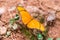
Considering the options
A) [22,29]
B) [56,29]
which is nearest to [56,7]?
[56,29]

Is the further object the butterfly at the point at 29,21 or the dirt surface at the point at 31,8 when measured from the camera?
the dirt surface at the point at 31,8

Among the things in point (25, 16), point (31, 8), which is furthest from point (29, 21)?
point (31, 8)

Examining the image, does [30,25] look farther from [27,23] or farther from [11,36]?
[11,36]

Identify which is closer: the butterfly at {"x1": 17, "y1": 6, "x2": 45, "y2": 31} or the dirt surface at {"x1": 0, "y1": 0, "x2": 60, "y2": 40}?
the butterfly at {"x1": 17, "y1": 6, "x2": 45, "y2": 31}

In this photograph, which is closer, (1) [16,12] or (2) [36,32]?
(2) [36,32]

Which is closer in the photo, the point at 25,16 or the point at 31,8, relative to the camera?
the point at 25,16

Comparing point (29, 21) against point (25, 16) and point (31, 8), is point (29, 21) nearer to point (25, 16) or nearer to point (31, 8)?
point (25, 16)

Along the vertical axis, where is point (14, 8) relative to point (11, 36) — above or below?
above
